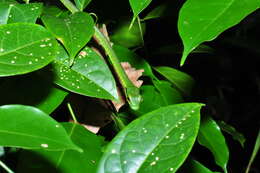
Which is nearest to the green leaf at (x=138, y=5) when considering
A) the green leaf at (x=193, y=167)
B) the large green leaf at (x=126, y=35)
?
the green leaf at (x=193, y=167)

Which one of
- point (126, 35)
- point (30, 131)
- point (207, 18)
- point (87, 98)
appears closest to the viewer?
point (30, 131)

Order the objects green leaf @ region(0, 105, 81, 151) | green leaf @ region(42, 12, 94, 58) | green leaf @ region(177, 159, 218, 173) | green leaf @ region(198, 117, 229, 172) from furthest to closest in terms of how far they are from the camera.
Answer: green leaf @ region(198, 117, 229, 172)
green leaf @ region(177, 159, 218, 173)
green leaf @ region(42, 12, 94, 58)
green leaf @ region(0, 105, 81, 151)

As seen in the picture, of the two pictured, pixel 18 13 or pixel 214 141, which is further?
pixel 214 141

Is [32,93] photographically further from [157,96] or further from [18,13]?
[157,96]

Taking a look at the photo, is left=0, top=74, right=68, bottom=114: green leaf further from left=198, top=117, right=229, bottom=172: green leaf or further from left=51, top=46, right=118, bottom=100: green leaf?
left=198, top=117, right=229, bottom=172: green leaf

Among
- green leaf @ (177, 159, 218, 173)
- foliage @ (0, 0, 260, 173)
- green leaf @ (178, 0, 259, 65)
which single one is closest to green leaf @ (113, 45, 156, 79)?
foliage @ (0, 0, 260, 173)

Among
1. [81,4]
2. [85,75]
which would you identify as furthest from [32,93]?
[81,4]

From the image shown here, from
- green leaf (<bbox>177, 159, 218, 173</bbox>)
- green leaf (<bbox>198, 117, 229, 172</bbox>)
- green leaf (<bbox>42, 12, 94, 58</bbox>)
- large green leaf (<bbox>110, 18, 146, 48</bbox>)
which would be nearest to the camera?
green leaf (<bbox>42, 12, 94, 58</bbox>)
